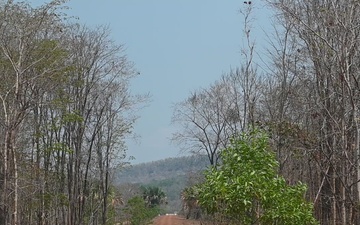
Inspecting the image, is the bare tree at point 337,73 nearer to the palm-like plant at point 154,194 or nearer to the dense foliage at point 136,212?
the dense foliage at point 136,212

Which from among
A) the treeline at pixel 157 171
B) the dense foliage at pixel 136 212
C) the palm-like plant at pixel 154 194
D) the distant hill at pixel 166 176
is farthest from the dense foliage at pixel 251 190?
the treeline at pixel 157 171

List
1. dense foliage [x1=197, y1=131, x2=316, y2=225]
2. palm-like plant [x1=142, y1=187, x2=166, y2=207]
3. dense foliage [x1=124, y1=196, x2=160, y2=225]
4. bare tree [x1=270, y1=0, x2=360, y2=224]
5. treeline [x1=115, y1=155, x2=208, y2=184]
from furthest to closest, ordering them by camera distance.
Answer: treeline [x1=115, y1=155, x2=208, y2=184]
palm-like plant [x1=142, y1=187, x2=166, y2=207]
dense foliage [x1=124, y1=196, x2=160, y2=225]
bare tree [x1=270, y1=0, x2=360, y2=224]
dense foliage [x1=197, y1=131, x2=316, y2=225]

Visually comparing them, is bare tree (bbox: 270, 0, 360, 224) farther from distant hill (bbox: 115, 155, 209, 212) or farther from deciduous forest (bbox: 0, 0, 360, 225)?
distant hill (bbox: 115, 155, 209, 212)

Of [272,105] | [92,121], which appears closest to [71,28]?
[92,121]

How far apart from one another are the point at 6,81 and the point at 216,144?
58.4 feet

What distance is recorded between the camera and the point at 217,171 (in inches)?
457

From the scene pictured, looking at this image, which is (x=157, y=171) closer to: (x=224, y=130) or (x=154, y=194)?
(x=154, y=194)

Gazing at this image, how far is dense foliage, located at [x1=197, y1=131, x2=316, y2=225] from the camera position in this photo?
11047 millimetres

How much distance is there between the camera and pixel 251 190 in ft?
36.1

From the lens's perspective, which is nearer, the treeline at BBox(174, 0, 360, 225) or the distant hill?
the treeline at BBox(174, 0, 360, 225)

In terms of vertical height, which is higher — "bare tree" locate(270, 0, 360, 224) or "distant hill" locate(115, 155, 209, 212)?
"distant hill" locate(115, 155, 209, 212)

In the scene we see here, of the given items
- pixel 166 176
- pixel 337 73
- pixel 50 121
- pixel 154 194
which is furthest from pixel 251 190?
pixel 166 176

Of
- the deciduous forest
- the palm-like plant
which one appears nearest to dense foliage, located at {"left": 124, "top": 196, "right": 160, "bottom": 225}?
the deciduous forest

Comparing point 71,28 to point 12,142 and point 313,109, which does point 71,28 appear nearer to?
point 12,142
